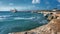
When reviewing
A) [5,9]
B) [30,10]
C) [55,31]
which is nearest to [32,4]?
[30,10]

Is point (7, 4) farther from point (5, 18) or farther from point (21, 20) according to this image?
point (21, 20)

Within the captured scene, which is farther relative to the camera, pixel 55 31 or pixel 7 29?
pixel 7 29

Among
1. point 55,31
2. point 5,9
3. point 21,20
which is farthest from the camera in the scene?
point 21,20

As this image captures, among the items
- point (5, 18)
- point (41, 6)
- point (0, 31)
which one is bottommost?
point (0, 31)

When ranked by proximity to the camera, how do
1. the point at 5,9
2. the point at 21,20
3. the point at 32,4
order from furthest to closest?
1. the point at 21,20
2. the point at 32,4
3. the point at 5,9

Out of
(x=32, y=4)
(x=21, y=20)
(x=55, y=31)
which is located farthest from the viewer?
(x=21, y=20)

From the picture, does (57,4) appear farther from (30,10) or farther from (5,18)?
(5,18)

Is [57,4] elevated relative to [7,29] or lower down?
elevated

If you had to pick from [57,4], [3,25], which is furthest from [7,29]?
[57,4]

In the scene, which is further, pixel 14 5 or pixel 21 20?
pixel 21 20
